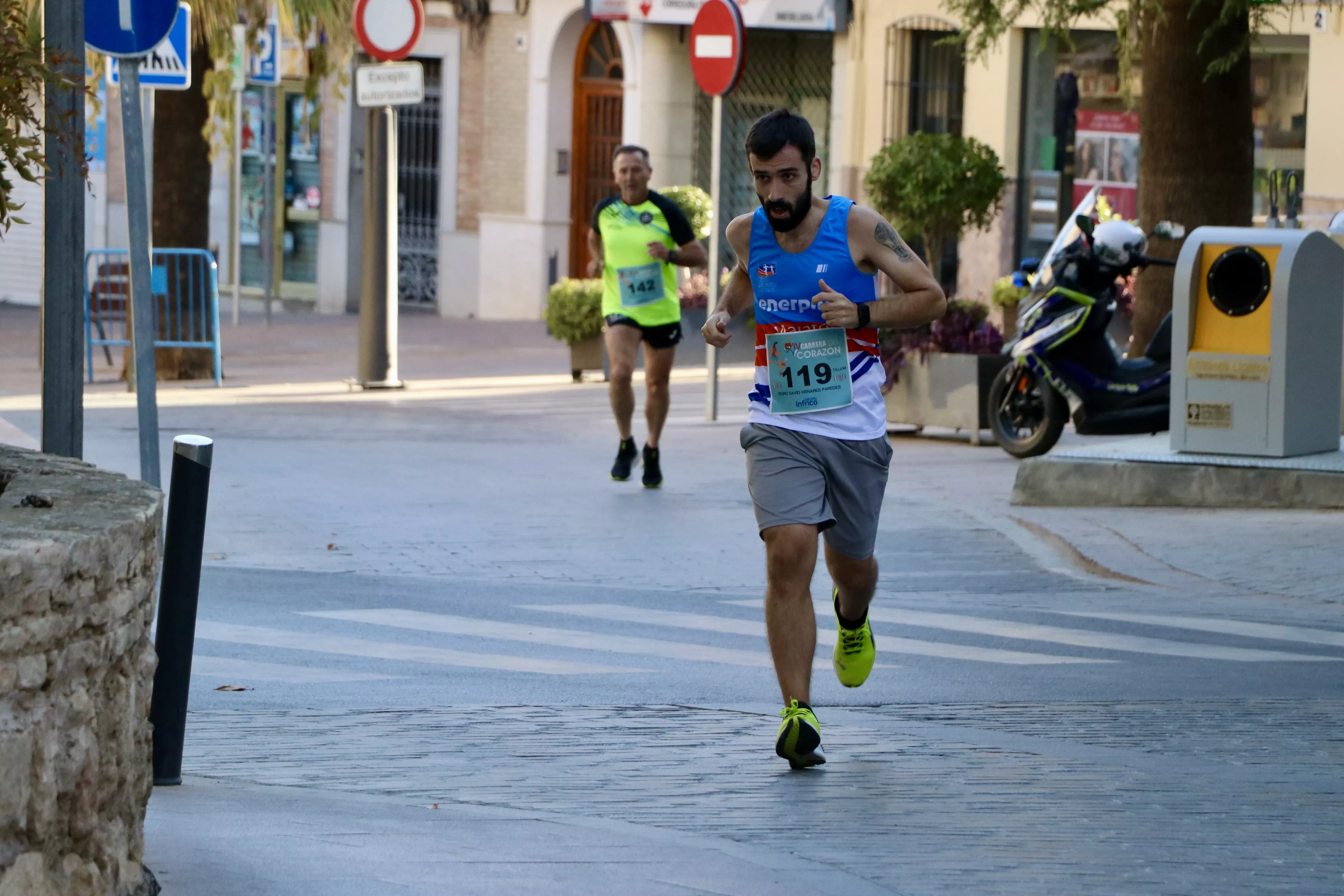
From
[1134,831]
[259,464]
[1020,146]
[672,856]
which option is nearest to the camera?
[672,856]

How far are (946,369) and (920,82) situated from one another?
10.2 m

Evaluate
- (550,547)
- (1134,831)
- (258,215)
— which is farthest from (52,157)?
(258,215)

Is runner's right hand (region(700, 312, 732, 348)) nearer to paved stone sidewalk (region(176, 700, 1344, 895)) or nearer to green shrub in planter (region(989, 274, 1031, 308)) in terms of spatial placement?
paved stone sidewalk (region(176, 700, 1344, 895))

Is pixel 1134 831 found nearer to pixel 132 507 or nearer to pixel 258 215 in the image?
pixel 132 507

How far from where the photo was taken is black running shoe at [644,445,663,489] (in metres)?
12.4

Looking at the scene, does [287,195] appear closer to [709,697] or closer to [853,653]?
[709,697]

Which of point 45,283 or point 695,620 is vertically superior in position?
point 45,283

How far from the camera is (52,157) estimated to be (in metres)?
6.02

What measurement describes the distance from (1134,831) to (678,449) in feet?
30.7

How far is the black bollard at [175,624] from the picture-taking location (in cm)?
553

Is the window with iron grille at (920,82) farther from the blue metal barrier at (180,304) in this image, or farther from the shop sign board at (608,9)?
A: the blue metal barrier at (180,304)

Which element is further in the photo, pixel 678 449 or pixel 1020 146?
pixel 1020 146

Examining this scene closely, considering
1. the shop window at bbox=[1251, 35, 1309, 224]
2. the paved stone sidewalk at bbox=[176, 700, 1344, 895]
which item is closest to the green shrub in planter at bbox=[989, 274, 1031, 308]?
the shop window at bbox=[1251, 35, 1309, 224]

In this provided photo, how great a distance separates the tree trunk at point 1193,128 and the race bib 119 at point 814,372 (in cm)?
850
